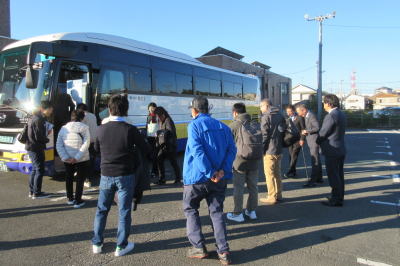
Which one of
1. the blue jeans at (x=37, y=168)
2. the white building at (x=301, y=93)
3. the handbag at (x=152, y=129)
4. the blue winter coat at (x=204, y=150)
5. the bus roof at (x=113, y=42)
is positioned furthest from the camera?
the white building at (x=301, y=93)

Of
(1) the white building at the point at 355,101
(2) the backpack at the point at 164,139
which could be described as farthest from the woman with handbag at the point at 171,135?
(1) the white building at the point at 355,101

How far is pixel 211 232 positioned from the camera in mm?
3699

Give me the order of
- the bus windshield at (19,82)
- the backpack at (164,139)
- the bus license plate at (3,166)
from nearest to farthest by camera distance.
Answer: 1. the bus license plate at (3,166)
2. the bus windshield at (19,82)
3. the backpack at (164,139)

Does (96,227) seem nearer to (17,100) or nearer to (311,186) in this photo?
(17,100)

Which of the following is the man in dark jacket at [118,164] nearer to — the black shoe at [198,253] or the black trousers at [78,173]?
the black shoe at [198,253]

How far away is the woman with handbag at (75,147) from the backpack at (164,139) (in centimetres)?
171

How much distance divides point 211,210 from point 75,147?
2.82 m

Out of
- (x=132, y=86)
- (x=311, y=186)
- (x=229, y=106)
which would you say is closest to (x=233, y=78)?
(x=229, y=106)

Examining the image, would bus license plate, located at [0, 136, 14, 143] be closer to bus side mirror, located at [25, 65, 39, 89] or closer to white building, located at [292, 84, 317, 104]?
bus side mirror, located at [25, 65, 39, 89]

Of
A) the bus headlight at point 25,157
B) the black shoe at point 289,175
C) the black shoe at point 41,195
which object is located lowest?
the black shoe at point 289,175

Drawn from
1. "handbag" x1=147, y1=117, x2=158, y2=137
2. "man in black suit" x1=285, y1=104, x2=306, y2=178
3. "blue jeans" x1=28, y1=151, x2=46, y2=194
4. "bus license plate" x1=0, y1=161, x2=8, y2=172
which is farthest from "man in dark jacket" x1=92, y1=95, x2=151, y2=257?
"man in black suit" x1=285, y1=104, x2=306, y2=178

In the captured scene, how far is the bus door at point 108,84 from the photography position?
652 cm

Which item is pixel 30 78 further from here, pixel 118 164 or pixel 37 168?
pixel 118 164

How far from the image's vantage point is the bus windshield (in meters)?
5.55
